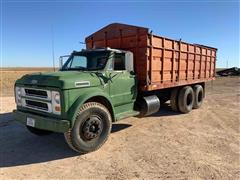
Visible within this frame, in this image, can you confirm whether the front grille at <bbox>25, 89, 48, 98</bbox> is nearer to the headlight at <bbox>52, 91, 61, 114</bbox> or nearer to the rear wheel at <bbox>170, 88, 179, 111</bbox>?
the headlight at <bbox>52, 91, 61, 114</bbox>

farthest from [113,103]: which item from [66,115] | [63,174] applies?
[63,174]

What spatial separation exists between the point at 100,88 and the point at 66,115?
3.84 ft

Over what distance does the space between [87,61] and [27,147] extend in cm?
264

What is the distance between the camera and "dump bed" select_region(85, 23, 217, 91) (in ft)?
23.4

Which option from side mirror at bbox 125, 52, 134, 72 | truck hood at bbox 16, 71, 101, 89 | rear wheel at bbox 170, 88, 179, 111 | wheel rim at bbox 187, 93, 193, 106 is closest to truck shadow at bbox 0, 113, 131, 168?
truck hood at bbox 16, 71, 101, 89

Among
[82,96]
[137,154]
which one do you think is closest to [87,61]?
[82,96]

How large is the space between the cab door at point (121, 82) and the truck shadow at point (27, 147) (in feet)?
3.65

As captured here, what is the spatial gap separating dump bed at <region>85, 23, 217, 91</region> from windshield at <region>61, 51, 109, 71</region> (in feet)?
4.49

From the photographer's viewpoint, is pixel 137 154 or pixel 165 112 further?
pixel 165 112

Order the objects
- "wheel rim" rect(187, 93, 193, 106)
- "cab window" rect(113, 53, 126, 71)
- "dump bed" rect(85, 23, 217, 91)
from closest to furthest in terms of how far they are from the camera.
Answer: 1. "cab window" rect(113, 53, 126, 71)
2. "dump bed" rect(85, 23, 217, 91)
3. "wheel rim" rect(187, 93, 193, 106)

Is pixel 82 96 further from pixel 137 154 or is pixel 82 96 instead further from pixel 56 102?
pixel 137 154

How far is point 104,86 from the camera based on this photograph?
5801mm

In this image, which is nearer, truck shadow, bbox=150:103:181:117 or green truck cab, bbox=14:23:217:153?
green truck cab, bbox=14:23:217:153

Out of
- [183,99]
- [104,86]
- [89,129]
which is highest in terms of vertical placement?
[104,86]
